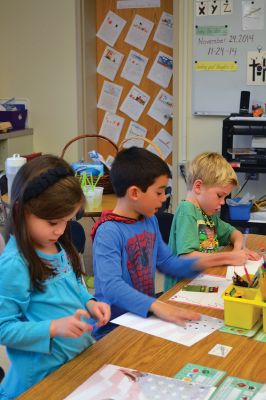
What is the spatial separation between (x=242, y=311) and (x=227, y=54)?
2.98 m

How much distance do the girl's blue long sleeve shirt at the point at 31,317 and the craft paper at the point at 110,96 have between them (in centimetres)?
351

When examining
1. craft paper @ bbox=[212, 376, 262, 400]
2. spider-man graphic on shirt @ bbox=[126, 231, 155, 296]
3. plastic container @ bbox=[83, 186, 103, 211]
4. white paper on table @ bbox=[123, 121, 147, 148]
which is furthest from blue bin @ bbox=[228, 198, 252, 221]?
craft paper @ bbox=[212, 376, 262, 400]

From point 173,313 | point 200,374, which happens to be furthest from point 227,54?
point 200,374

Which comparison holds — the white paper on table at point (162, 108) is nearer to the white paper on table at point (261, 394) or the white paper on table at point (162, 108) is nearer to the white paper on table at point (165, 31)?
the white paper on table at point (165, 31)

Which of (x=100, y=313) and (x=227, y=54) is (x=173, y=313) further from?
(x=227, y=54)

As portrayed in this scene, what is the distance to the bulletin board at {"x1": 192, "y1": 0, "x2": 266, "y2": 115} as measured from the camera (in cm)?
402

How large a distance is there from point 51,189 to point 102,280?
443 mm

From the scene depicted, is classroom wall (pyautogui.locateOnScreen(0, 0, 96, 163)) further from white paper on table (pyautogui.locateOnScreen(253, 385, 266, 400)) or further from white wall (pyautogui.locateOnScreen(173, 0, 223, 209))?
white paper on table (pyautogui.locateOnScreen(253, 385, 266, 400))

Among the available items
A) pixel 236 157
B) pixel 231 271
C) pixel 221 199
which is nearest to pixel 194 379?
pixel 231 271

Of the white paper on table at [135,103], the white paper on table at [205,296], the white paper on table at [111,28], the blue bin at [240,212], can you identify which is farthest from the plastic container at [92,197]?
the white paper on table at [111,28]

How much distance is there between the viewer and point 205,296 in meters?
1.73

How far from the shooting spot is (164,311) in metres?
1.54

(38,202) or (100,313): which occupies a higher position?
(38,202)

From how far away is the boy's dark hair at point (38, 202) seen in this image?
1335 millimetres
